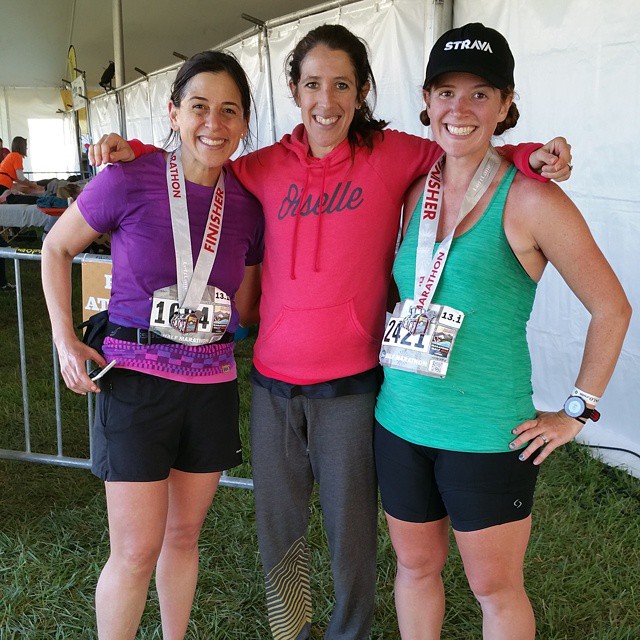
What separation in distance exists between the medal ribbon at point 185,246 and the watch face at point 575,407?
0.93 m

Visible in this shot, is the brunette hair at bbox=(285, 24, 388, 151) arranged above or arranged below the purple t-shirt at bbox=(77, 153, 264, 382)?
above

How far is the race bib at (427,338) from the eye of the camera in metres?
1.56

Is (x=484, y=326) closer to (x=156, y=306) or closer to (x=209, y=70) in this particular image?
(x=156, y=306)

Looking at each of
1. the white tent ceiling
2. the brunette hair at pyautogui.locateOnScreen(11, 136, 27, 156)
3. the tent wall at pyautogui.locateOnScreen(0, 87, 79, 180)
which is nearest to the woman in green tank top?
the brunette hair at pyautogui.locateOnScreen(11, 136, 27, 156)

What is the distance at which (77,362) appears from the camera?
177 centimetres

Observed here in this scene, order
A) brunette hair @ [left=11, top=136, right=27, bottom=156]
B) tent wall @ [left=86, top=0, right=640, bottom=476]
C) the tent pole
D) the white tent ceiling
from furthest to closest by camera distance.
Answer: the white tent ceiling, the tent pole, brunette hair @ [left=11, top=136, right=27, bottom=156], tent wall @ [left=86, top=0, right=640, bottom=476]

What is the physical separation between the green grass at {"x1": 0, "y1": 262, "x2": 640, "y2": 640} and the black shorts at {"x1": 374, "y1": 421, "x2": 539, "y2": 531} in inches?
36.4

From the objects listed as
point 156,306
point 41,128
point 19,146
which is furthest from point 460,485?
point 41,128

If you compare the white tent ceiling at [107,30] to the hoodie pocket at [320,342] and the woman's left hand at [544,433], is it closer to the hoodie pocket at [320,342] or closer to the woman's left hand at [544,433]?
the hoodie pocket at [320,342]

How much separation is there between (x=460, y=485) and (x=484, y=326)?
371 millimetres

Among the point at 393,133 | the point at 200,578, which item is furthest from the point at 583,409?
the point at 200,578

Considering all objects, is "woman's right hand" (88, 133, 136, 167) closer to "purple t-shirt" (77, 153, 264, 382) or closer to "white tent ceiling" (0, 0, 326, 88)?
"purple t-shirt" (77, 153, 264, 382)

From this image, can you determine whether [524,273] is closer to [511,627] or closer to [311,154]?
[311,154]

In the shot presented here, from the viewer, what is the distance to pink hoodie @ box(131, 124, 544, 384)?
174 centimetres
